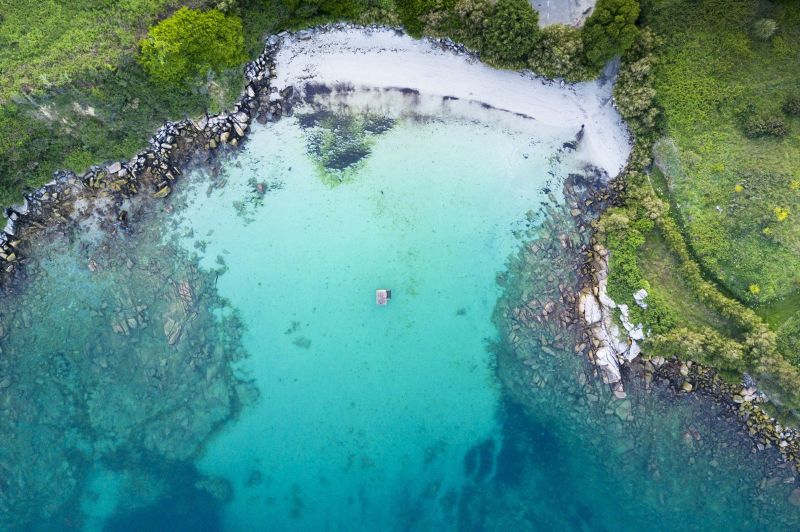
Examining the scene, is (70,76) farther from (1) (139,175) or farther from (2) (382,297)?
(2) (382,297)

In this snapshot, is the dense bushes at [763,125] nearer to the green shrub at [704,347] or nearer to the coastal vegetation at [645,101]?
the coastal vegetation at [645,101]

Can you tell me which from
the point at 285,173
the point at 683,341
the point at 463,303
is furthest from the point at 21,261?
the point at 683,341

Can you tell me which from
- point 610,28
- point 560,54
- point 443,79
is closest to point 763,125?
point 610,28

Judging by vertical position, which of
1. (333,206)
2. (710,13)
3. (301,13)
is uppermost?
(710,13)

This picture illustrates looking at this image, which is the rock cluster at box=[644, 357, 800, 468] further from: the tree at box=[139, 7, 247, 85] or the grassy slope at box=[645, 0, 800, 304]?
the tree at box=[139, 7, 247, 85]

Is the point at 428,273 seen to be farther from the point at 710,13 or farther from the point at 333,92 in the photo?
the point at 710,13
